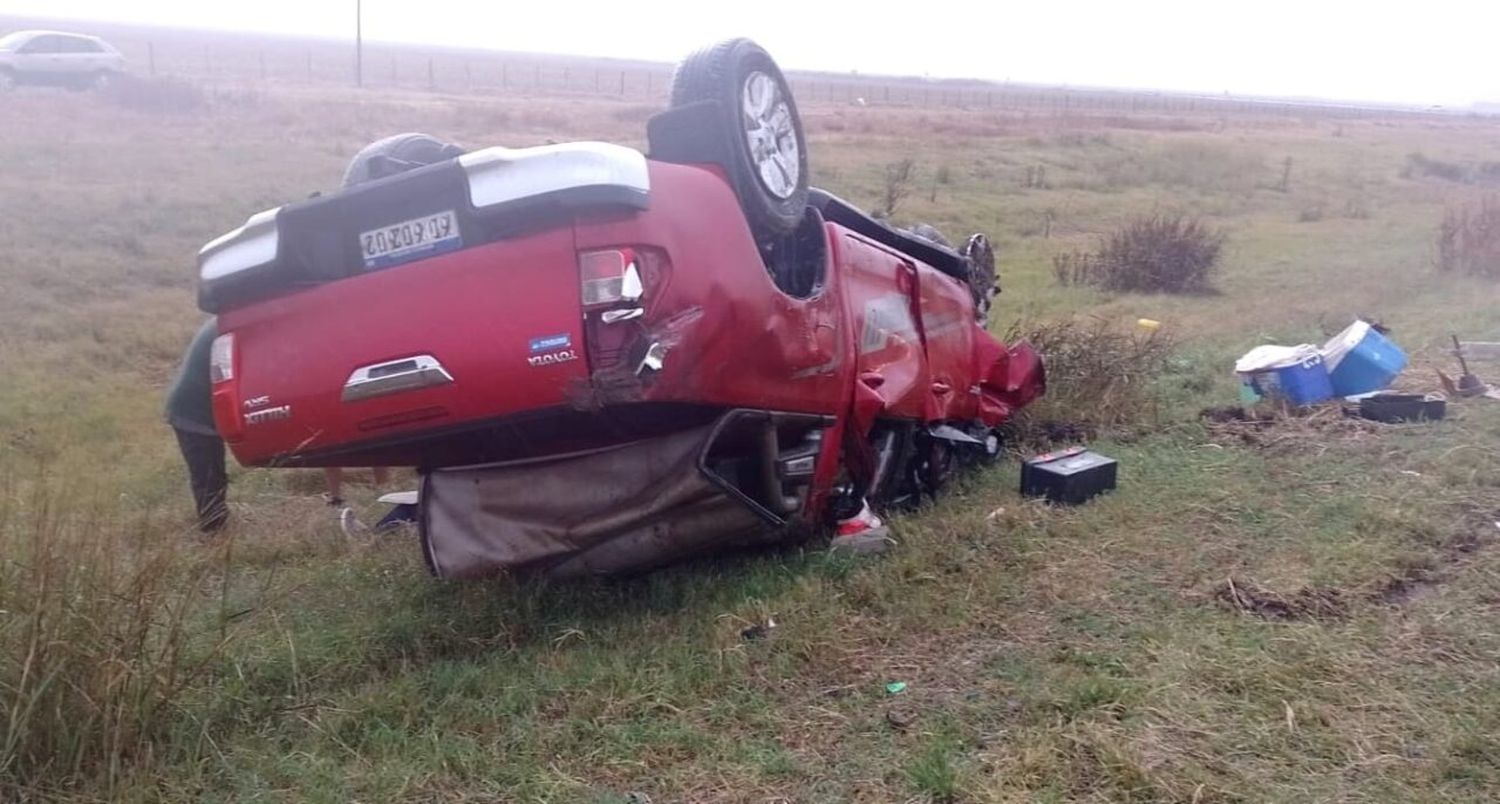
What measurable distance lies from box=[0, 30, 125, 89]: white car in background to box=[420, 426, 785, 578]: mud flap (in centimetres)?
2899

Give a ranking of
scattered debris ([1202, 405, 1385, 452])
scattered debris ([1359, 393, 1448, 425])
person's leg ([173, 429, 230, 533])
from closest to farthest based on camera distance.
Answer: person's leg ([173, 429, 230, 533]) → scattered debris ([1202, 405, 1385, 452]) → scattered debris ([1359, 393, 1448, 425])

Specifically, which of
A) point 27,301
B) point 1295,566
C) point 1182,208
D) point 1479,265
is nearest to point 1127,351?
point 1295,566

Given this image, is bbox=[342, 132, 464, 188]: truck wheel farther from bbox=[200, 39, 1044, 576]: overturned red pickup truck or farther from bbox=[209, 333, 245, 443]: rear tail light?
bbox=[209, 333, 245, 443]: rear tail light

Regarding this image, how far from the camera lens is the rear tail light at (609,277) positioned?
359 cm

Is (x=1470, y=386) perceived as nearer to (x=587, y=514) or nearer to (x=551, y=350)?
(x=587, y=514)

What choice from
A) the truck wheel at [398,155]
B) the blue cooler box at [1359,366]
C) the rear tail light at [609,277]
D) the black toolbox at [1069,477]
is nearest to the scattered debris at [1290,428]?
the blue cooler box at [1359,366]

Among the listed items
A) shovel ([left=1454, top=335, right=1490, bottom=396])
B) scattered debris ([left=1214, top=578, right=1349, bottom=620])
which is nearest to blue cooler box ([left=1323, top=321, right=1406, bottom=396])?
shovel ([left=1454, top=335, right=1490, bottom=396])

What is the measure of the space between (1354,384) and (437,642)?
536 centimetres

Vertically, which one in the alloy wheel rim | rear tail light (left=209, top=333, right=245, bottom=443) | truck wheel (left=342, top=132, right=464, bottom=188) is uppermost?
the alloy wheel rim

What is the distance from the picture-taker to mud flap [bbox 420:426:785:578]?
4141mm

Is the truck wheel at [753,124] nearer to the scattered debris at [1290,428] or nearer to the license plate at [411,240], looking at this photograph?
the license plate at [411,240]

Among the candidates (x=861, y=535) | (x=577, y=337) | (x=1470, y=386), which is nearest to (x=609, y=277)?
(x=577, y=337)

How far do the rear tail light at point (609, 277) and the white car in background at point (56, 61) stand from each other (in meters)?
29.8

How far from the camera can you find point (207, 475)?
→ 600 centimetres
